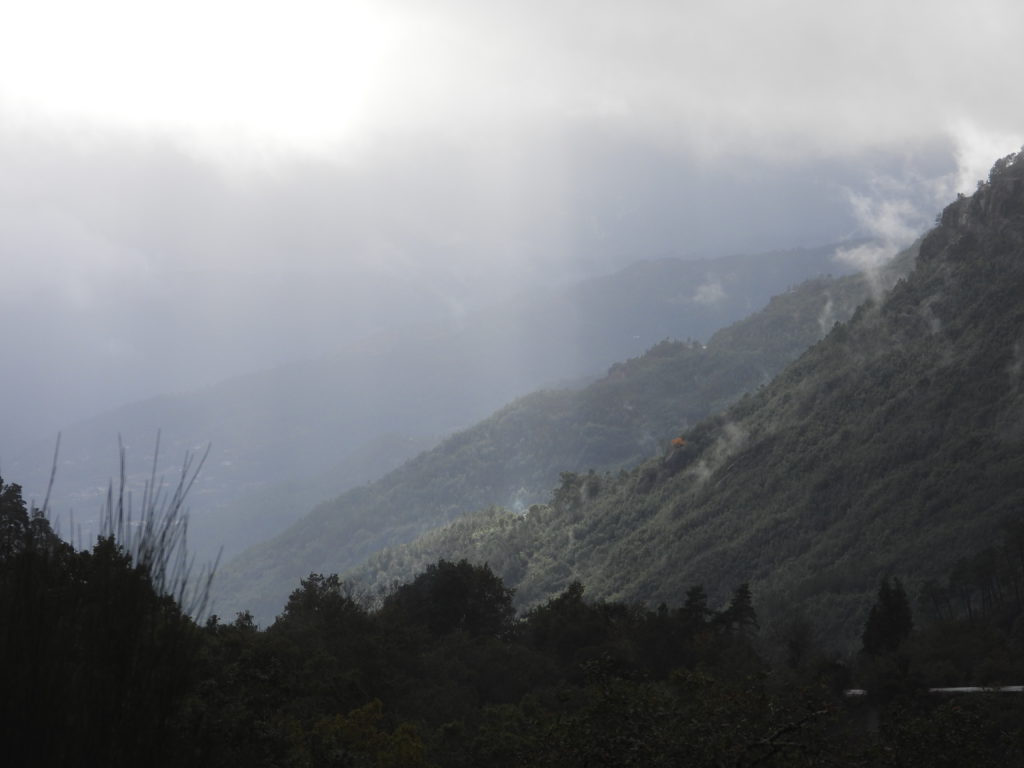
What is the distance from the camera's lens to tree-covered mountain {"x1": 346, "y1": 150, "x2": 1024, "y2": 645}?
128 metres

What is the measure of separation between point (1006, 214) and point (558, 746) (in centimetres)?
18235

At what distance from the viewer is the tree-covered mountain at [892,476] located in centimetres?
12812

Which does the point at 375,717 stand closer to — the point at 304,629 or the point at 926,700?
the point at 304,629

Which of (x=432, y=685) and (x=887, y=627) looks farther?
(x=887, y=627)

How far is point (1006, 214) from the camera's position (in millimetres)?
184375

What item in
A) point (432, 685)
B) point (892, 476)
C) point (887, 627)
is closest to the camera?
point (432, 685)

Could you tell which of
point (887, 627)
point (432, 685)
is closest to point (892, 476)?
point (887, 627)

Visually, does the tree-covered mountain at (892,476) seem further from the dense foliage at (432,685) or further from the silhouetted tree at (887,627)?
the dense foliage at (432,685)

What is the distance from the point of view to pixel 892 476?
15588 centimetres

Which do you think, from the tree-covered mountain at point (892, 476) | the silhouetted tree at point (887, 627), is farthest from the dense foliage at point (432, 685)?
the tree-covered mountain at point (892, 476)

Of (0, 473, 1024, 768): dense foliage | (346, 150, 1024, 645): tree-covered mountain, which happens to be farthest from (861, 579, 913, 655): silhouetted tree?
(346, 150, 1024, 645): tree-covered mountain

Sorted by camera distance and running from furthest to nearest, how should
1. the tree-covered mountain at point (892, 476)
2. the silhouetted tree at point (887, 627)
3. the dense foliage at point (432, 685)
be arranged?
the tree-covered mountain at point (892, 476)
the silhouetted tree at point (887, 627)
the dense foliage at point (432, 685)

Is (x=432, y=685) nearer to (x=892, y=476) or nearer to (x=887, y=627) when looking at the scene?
(x=887, y=627)

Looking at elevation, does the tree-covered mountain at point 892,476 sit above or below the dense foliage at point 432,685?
above
